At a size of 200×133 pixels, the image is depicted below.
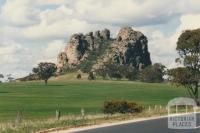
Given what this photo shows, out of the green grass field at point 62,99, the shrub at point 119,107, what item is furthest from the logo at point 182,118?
the green grass field at point 62,99

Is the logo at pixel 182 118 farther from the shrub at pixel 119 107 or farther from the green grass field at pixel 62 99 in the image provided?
the green grass field at pixel 62 99

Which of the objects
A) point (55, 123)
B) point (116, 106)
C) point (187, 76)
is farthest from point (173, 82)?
point (55, 123)

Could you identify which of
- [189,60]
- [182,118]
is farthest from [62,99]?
[182,118]

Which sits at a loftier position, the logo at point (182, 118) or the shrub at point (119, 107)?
the shrub at point (119, 107)

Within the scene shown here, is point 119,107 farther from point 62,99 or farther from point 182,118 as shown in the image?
point 62,99

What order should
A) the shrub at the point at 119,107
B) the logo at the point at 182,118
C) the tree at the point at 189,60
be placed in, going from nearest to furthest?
the logo at the point at 182,118 < the shrub at the point at 119,107 < the tree at the point at 189,60

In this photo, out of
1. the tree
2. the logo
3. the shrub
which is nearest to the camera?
the logo

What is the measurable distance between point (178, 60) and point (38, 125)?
34.3 metres

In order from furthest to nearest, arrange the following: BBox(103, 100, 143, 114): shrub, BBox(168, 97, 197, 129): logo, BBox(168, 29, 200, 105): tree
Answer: BBox(168, 29, 200, 105): tree < BBox(103, 100, 143, 114): shrub < BBox(168, 97, 197, 129): logo

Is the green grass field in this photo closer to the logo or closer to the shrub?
the shrub

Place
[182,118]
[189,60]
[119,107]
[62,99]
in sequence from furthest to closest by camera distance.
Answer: [62,99] < [189,60] < [119,107] < [182,118]

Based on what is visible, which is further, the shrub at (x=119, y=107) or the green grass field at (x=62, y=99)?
the green grass field at (x=62, y=99)

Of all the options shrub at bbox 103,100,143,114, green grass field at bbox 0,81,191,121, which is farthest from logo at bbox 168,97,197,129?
green grass field at bbox 0,81,191,121

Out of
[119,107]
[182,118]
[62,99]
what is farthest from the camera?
[62,99]
